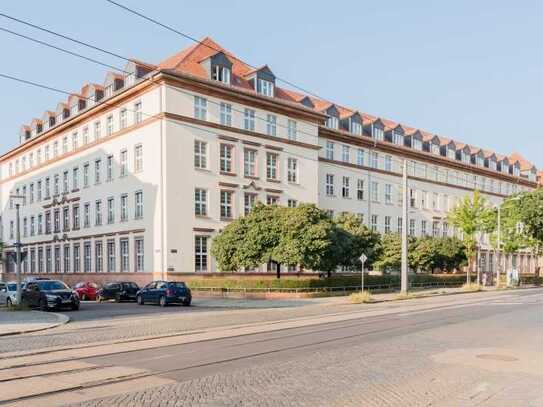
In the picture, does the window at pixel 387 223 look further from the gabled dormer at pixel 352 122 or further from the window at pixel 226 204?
the window at pixel 226 204

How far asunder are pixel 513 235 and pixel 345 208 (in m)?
18.1

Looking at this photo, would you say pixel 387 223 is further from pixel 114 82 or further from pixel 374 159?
pixel 114 82

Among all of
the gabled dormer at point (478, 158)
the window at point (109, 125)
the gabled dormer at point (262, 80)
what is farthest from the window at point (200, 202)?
the gabled dormer at point (478, 158)

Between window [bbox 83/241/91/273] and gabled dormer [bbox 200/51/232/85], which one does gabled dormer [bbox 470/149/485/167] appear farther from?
window [bbox 83/241/91/273]

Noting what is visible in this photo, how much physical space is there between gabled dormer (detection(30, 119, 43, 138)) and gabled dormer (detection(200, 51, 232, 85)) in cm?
2810

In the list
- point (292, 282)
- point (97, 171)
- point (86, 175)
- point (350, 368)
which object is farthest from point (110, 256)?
point (350, 368)

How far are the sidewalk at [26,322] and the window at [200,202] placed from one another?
20170 millimetres

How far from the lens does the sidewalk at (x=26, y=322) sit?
17.1 meters

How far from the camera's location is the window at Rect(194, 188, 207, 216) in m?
43.2

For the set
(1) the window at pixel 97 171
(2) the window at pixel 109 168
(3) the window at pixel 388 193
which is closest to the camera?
(2) the window at pixel 109 168

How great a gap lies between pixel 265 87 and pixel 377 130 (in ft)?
68.6

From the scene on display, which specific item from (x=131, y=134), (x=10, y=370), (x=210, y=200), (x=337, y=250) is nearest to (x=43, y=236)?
(x=131, y=134)

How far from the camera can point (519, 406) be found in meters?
7.28

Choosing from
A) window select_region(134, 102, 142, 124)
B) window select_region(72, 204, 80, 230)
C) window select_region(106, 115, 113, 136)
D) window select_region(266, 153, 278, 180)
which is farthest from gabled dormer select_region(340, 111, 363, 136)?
window select_region(72, 204, 80, 230)
